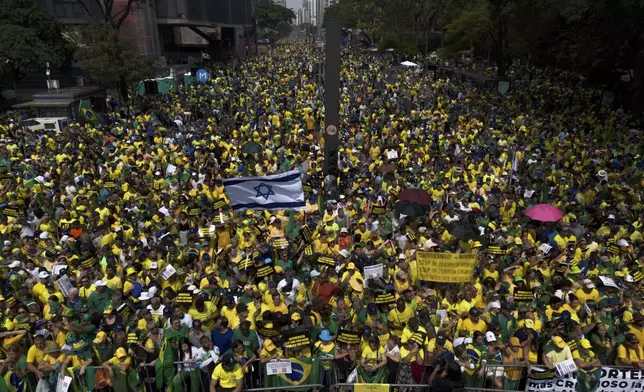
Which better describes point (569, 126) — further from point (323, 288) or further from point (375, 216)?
point (323, 288)

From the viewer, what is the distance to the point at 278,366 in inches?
267

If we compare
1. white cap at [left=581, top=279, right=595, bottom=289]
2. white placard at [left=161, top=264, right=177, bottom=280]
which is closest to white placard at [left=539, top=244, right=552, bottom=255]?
white cap at [left=581, top=279, right=595, bottom=289]

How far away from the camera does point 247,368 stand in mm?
7039

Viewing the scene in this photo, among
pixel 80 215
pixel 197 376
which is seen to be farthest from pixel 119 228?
pixel 197 376

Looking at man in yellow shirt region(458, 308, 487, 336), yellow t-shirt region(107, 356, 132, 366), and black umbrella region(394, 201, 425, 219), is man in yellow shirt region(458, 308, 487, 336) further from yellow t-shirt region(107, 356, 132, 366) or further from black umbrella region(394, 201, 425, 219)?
yellow t-shirt region(107, 356, 132, 366)

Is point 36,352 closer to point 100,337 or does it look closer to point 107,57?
point 100,337

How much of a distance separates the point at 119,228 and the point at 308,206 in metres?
4.28

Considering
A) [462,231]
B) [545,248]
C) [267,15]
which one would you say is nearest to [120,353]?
[462,231]

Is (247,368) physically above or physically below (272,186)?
below

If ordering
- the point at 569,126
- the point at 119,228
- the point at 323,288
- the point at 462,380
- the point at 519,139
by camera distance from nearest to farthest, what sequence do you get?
1. the point at 462,380
2. the point at 323,288
3. the point at 119,228
4. the point at 519,139
5. the point at 569,126

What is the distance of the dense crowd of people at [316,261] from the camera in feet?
22.9

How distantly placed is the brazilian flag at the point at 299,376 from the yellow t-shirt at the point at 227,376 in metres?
0.45

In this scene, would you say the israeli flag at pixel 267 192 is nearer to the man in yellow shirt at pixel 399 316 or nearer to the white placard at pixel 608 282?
the man in yellow shirt at pixel 399 316

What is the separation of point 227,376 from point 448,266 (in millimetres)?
4001
